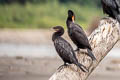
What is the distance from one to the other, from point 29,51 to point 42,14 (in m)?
8.48

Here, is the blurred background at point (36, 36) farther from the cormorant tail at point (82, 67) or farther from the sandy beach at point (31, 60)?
the cormorant tail at point (82, 67)

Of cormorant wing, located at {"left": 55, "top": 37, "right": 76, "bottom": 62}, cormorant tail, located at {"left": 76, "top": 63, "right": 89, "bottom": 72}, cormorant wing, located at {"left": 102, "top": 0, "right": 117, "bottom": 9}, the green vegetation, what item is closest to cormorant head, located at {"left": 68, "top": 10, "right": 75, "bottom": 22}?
cormorant wing, located at {"left": 55, "top": 37, "right": 76, "bottom": 62}

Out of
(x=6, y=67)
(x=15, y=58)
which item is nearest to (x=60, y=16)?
(x=15, y=58)

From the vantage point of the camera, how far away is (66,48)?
32.5 feet

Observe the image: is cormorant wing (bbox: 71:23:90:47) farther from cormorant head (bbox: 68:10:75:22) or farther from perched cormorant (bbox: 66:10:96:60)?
cormorant head (bbox: 68:10:75:22)

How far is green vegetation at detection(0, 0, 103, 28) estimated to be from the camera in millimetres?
27625

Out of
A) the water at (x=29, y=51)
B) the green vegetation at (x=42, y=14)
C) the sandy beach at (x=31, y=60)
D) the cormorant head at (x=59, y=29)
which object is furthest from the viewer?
the green vegetation at (x=42, y=14)

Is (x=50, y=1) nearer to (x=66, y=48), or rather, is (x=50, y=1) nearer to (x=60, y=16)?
(x=60, y=16)

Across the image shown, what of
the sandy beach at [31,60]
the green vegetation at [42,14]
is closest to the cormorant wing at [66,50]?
the sandy beach at [31,60]

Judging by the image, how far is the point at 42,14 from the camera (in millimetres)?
29109

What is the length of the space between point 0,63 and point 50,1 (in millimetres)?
13786

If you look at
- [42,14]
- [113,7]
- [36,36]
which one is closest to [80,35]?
[113,7]

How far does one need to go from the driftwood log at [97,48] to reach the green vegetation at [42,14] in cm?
1623

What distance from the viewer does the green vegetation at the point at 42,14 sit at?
27.6 m
